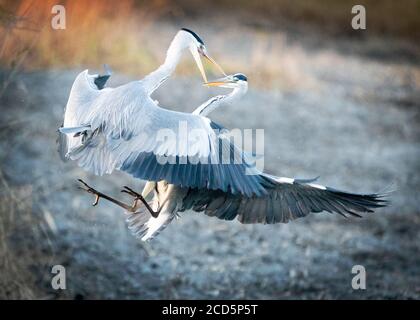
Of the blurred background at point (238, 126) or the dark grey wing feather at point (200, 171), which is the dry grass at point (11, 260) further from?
the dark grey wing feather at point (200, 171)

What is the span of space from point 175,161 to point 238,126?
6726 mm

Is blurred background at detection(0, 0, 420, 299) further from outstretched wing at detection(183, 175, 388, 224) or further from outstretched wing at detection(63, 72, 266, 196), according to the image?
outstretched wing at detection(183, 175, 388, 224)

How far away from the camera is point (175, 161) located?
6082mm

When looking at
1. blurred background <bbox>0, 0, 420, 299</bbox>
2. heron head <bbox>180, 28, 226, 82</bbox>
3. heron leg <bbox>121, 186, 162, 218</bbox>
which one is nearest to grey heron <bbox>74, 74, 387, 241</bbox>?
heron leg <bbox>121, 186, 162, 218</bbox>

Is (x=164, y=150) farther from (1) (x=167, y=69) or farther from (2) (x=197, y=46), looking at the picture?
(2) (x=197, y=46)

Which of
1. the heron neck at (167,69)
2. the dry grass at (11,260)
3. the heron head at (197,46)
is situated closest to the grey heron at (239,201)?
the heron head at (197,46)

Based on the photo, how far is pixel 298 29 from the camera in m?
15.7

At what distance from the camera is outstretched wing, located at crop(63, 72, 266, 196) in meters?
6.01

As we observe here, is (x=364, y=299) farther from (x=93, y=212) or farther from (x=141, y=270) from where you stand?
(x=93, y=212)

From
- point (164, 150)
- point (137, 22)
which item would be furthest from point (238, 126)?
point (164, 150)

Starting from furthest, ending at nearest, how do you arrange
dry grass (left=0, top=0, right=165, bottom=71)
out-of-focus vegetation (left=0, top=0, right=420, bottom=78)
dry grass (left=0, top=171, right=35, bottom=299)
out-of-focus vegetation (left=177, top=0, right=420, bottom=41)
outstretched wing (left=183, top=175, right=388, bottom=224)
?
out-of-focus vegetation (left=177, top=0, right=420, bottom=41), dry grass (left=0, top=0, right=165, bottom=71), out-of-focus vegetation (left=0, top=0, right=420, bottom=78), dry grass (left=0, top=171, right=35, bottom=299), outstretched wing (left=183, top=175, right=388, bottom=224)

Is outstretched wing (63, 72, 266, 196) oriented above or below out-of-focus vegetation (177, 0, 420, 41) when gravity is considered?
below

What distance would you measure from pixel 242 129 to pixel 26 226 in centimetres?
363

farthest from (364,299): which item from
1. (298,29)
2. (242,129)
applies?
(298,29)
